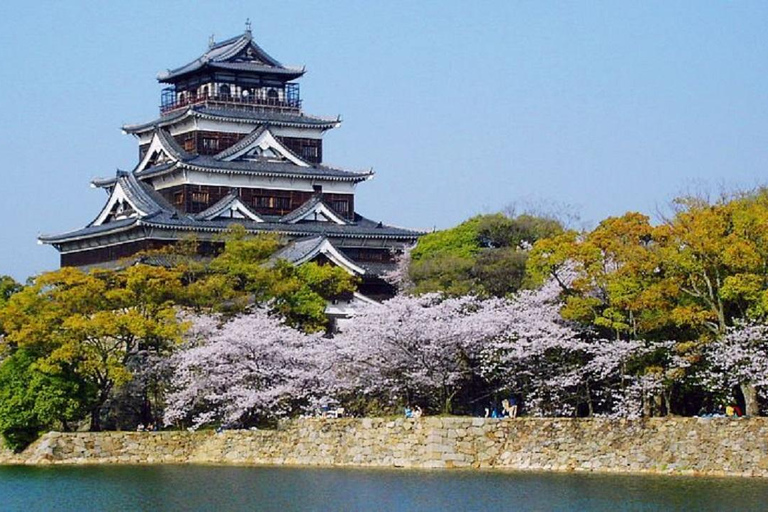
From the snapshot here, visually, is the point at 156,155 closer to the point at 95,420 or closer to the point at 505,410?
the point at 95,420

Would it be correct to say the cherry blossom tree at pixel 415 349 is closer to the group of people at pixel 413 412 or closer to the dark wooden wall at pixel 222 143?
the group of people at pixel 413 412

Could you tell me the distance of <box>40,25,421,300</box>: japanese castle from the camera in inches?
2244

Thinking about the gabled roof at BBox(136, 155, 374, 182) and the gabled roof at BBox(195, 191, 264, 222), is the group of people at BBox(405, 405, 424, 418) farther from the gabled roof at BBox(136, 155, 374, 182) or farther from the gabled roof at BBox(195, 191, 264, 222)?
the gabled roof at BBox(136, 155, 374, 182)

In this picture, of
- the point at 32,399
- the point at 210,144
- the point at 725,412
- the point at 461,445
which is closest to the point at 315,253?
the point at 210,144

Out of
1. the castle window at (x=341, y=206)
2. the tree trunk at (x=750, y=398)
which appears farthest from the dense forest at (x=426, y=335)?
the castle window at (x=341, y=206)

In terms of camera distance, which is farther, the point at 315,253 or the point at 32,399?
the point at 315,253

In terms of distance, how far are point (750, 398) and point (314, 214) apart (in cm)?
2604

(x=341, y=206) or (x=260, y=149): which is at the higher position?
(x=260, y=149)

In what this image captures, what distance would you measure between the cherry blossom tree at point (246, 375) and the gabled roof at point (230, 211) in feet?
44.8

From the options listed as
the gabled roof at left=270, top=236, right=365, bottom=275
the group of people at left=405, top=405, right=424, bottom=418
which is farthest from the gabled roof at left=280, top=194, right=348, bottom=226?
the group of people at left=405, top=405, right=424, bottom=418

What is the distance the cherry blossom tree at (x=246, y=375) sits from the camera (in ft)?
141

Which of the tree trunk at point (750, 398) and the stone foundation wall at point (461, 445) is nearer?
the stone foundation wall at point (461, 445)

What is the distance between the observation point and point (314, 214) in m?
59.7

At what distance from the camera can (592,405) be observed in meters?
40.3
